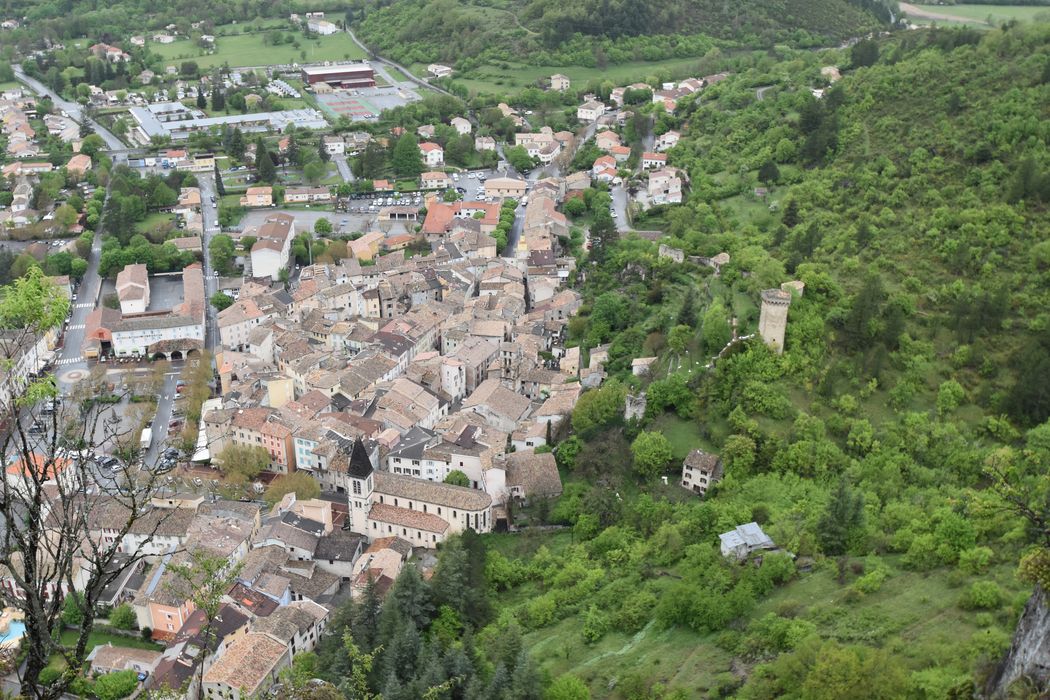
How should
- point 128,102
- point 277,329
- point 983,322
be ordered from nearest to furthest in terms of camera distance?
point 983,322 < point 277,329 < point 128,102

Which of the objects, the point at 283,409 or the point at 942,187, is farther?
the point at 942,187

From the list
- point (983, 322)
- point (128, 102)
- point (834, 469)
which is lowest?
point (128, 102)

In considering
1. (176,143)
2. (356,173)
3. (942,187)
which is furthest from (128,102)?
(942,187)

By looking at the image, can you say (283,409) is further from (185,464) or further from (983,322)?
(983,322)

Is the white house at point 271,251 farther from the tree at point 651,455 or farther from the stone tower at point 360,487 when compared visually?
the tree at point 651,455

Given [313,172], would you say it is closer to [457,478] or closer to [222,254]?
[222,254]

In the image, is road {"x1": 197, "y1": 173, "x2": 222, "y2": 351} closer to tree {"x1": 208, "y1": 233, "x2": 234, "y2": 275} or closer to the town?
the town
